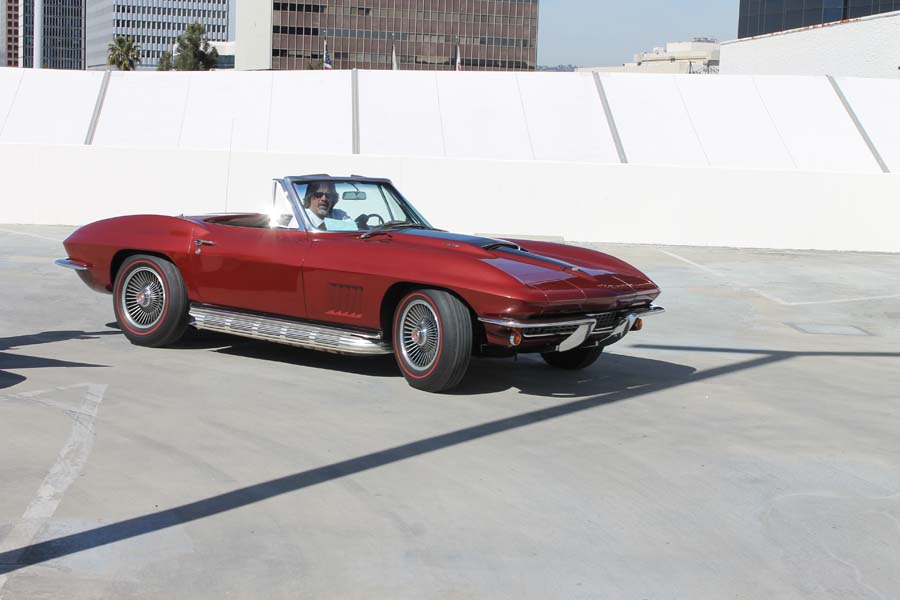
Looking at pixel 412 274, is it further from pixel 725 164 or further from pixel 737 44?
pixel 737 44

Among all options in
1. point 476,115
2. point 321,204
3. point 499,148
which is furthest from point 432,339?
point 476,115

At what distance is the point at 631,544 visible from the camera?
4223 millimetres

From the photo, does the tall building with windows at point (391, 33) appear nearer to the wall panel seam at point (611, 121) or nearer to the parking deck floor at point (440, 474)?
the wall panel seam at point (611, 121)

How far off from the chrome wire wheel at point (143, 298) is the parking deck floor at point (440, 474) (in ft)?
0.84

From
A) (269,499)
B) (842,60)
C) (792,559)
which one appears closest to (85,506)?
(269,499)

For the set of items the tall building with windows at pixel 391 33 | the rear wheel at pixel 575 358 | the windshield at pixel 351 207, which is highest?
the tall building with windows at pixel 391 33

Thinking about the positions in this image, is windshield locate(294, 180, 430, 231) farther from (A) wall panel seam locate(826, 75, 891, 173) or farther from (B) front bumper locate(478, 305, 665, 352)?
(A) wall panel seam locate(826, 75, 891, 173)

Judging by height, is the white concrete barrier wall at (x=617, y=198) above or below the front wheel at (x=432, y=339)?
above

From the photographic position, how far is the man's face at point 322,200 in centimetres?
768

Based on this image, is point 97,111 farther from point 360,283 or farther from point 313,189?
point 360,283

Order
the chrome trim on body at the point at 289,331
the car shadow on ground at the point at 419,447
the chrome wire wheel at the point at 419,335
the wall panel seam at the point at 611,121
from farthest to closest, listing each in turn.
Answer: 1. the wall panel seam at the point at 611,121
2. the chrome trim on body at the point at 289,331
3. the chrome wire wheel at the point at 419,335
4. the car shadow on ground at the point at 419,447

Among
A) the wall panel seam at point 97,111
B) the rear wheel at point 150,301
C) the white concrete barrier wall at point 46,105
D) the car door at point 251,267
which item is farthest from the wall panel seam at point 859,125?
the rear wheel at point 150,301

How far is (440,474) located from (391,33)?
142 meters

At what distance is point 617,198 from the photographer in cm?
1795
